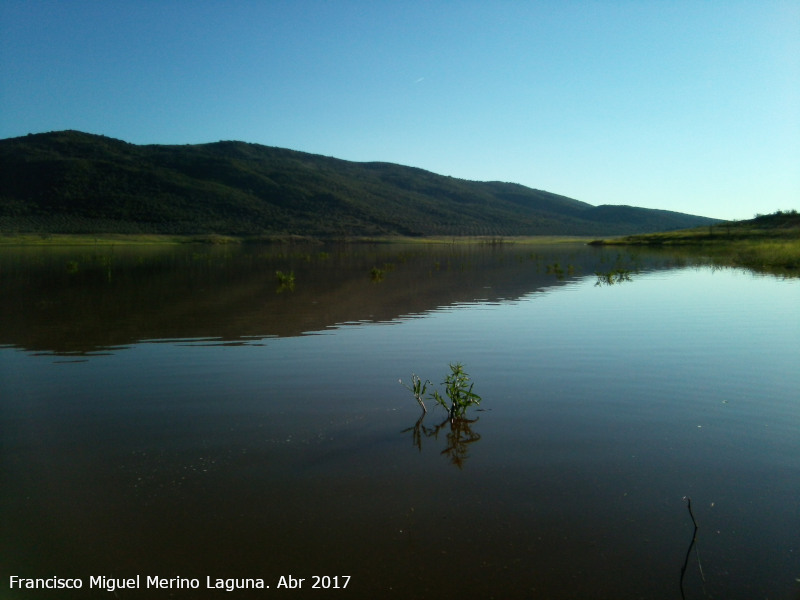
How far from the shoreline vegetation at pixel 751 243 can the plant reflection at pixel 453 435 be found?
2860 centimetres

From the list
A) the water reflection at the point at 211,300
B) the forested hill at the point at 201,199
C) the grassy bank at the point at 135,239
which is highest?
the forested hill at the point at 201,199

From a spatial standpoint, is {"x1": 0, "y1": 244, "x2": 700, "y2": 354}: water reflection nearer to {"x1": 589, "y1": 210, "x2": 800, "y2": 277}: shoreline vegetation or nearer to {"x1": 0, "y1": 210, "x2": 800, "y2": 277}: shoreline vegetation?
{"x1": 589, "y1": 210, "x2": 800, "y2": 277}: shoreline vegetation

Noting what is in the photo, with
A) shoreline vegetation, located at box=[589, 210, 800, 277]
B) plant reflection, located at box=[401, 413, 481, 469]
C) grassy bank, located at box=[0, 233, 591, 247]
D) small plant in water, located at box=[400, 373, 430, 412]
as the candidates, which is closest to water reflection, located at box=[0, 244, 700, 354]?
small plant in water, located at box=[400, 373, 430, 412]

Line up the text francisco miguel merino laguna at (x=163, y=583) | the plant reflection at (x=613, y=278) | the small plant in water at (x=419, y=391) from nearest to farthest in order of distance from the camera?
the text francisco miguel merino laguna at (x=163, y=583)
the small plant in water at (x=419, y=391)
the plant reflection at (x=613, y=278)

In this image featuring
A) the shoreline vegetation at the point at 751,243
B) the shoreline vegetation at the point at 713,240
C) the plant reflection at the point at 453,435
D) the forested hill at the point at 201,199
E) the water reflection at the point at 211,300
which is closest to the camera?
the plant reflection at the point at 453,435

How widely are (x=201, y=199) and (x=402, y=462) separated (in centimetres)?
12023

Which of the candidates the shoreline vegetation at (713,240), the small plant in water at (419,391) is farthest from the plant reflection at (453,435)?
the shoreline vegetation at (713,240)

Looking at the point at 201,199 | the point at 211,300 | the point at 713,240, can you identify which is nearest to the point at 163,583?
the point at 211,300

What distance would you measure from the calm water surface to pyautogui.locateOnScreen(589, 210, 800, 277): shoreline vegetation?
83.8 feet

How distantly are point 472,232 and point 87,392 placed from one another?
132 meters

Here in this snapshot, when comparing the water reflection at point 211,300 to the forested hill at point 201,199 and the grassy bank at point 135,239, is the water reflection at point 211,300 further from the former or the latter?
the forested hill at point 201,199

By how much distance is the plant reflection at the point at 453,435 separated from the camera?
5.99 metres

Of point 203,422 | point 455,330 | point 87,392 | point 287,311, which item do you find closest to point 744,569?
point 203,422

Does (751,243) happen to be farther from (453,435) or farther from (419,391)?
(453,435)
